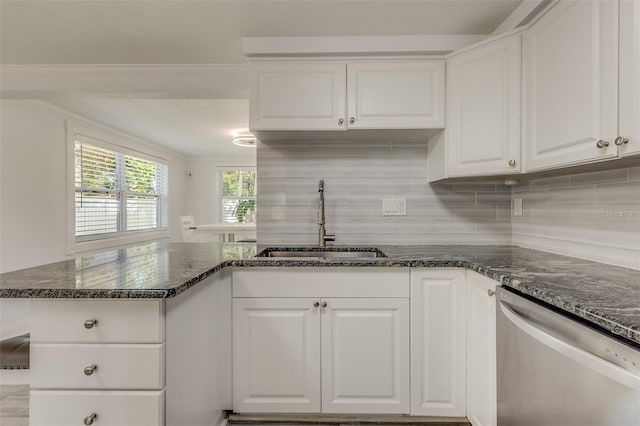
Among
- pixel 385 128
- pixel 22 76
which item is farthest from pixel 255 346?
pixel 22 76

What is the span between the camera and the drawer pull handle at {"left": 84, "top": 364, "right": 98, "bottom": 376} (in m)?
1.02

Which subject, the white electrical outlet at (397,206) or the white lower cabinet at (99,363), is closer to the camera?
the white lower cabinet at (99,363)

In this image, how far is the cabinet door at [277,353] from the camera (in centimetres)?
160

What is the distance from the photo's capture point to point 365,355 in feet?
5.26

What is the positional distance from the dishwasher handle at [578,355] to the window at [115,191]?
4.51m

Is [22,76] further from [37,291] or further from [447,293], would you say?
[447,293]

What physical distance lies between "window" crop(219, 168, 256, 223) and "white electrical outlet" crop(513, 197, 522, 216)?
559 centimetres

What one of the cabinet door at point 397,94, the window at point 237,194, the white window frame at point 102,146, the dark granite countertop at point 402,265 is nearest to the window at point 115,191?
the white window frame at point 102,146

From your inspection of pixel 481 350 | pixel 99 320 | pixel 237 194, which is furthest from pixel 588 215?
pixel 237 194

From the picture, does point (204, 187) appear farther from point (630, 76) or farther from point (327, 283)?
point (630, 76)

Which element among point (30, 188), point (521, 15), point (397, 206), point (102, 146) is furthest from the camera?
point (102, 146)

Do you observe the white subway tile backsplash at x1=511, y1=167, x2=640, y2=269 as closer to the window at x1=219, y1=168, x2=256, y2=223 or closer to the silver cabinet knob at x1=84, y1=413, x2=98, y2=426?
the silver cabinet knob at x1=84, y1=413, x2=98, y2=426

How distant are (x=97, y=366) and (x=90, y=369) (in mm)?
19

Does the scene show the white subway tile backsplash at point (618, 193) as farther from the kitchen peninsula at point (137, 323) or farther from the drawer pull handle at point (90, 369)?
the drawer pull handle at point (90, 369)
